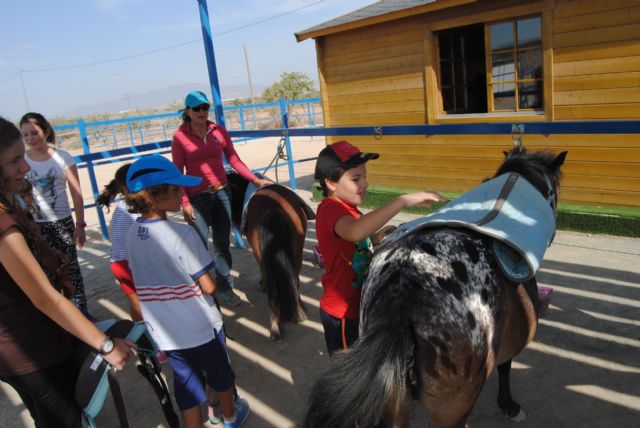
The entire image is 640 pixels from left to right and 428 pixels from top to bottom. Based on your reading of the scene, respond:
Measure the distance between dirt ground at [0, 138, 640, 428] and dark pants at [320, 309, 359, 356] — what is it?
196mm

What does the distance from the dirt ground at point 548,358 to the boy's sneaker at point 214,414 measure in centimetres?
18

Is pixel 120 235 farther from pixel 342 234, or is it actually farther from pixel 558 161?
pixel 558 161

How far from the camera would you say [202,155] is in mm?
3832

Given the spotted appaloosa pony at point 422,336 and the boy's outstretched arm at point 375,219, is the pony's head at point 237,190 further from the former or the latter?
the spotted appaloosa pony at point 422,336

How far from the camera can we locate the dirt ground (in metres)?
2.46

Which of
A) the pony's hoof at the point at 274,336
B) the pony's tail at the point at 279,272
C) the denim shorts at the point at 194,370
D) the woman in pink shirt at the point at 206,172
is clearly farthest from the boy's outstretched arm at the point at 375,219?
the woman in pink shirt at the point at 206,172

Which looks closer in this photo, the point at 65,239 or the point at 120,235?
the point at 120,235

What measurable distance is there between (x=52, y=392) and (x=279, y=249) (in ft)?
6.18

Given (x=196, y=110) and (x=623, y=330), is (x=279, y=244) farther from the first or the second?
(x=623, y=330)

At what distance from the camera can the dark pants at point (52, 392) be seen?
173 cm

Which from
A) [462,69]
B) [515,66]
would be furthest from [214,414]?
[462,69]

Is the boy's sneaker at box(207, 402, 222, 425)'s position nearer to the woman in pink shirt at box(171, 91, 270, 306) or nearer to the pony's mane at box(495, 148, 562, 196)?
the woman in pink shirt at box(171, 91, 270, 306)

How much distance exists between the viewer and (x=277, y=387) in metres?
2.91

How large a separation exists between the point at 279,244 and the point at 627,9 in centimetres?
423
